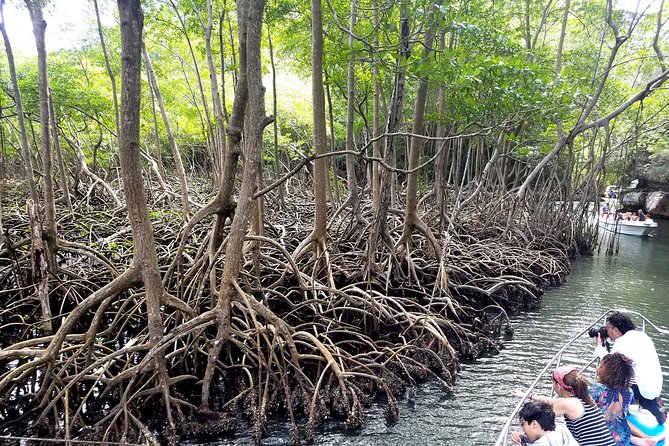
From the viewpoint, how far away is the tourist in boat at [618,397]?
3.22 metres

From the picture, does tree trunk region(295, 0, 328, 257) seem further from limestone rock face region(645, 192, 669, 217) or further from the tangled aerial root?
limestone rock face region(645, 192, 669, 217)

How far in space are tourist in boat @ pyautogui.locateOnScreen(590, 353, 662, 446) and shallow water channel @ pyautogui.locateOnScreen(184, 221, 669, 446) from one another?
1.56 m

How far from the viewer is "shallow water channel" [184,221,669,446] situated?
4.64m

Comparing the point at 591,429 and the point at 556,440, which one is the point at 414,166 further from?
the point at 556,440

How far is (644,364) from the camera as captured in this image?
353 centimetres

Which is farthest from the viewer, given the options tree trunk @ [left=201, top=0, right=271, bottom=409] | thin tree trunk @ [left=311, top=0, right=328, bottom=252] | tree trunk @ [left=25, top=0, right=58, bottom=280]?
thin tree trunk @ [left=311, top=0, right=328, bottom=252]

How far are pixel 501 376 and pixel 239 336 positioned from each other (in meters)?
3.88

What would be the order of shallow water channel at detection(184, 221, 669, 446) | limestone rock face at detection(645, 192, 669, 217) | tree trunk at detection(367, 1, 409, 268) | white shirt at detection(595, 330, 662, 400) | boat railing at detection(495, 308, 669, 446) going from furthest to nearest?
limestone rock face at detection(645, 192, 669, 217) < tree trunk at detection(367, 1, 409, 268) < shallow water channel at detection(184, 221, 669, 446) < white shirt at detection(595, 330, 662, 400) < boat railing at detection(495, 308, 669, 446)

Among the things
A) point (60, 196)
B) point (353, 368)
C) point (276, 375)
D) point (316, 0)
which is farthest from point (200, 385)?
point (60, 196)

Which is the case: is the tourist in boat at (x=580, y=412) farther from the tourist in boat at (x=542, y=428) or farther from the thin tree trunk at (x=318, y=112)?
the thin tree trunk at (x=318, y=112)

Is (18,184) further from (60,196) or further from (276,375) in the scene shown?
(276,375)

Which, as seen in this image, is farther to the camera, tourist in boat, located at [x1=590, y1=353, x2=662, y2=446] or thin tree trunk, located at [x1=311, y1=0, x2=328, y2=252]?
thin tree trunk, located at [x1=311, y1=0, x2=328, y2=252]

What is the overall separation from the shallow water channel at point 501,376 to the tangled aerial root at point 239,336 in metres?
0.22

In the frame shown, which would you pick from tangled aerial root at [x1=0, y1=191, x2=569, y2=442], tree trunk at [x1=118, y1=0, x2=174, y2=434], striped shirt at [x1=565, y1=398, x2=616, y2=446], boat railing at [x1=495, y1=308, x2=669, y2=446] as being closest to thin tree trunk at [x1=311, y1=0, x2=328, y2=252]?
tangled aerial root at [x1=0, y1=191, x2=569, y2=442]
